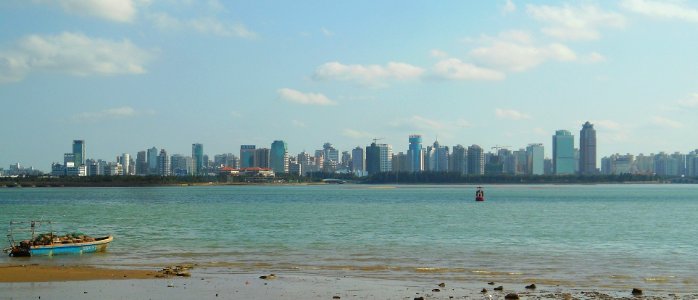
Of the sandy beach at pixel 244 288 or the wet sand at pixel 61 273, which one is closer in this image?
the sandy beach at pixel 244 288

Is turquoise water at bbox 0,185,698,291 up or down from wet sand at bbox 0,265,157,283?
down

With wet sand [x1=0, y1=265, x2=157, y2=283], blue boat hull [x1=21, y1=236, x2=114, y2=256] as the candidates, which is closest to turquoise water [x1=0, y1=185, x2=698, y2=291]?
blue boat hull [x1=21, y1=236, x2=114, y2=256]

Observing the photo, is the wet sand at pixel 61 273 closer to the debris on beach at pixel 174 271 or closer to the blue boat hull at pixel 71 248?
the debris on beach at pixel 174 271

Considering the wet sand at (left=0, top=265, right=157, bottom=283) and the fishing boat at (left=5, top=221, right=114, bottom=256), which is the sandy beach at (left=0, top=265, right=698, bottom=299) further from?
the fishing boat at (left=5, top=221, right=114, bottom=256)

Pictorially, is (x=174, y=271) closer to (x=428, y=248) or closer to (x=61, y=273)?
(x=61, y=273)

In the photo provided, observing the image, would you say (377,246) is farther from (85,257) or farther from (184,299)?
(184,299)

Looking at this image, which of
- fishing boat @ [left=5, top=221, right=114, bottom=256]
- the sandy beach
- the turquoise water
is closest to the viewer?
the sandy beach

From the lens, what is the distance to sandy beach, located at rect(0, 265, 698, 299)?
27.6 meters

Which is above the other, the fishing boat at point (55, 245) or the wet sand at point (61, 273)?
the fishing boat at point (55, 245)

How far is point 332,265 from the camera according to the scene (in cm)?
3866

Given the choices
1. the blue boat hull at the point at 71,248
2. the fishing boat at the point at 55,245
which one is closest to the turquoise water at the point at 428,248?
the blue boat hull at the point at 71,248

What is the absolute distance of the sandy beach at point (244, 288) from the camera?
90.6 feet

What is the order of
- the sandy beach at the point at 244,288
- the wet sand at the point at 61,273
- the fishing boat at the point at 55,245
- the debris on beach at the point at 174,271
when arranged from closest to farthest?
the sandy beach at the point at 244,288 < the wet sand at the point at 61,273 < the debris on beach at the point at 174,271 < the fishing boat at the point at 55,245

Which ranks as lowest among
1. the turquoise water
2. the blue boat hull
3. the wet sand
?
the turquoise water
